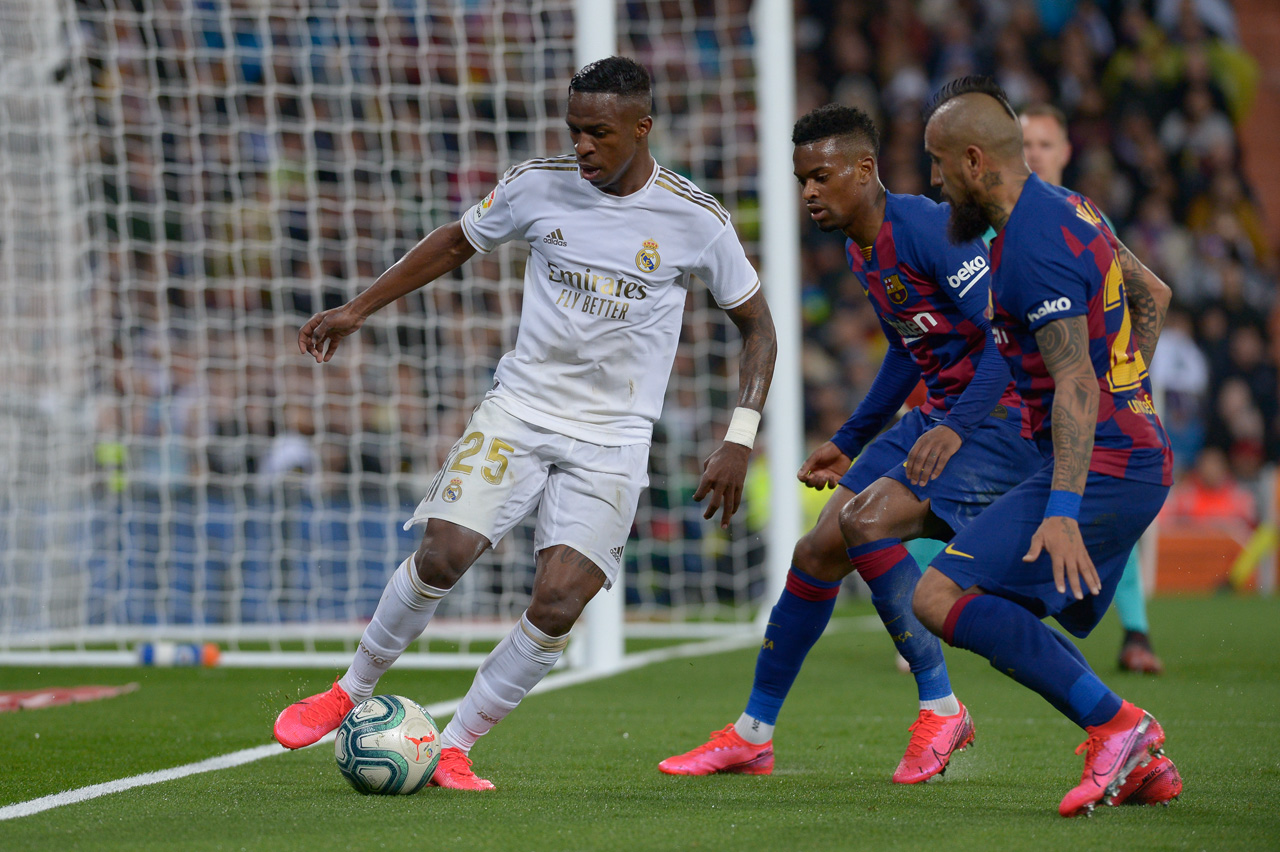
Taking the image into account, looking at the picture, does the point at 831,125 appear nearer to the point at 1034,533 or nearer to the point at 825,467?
the point at 825,467

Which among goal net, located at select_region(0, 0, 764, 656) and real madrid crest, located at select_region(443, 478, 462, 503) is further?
goal net, located at select_region(0, 0, 764, 656)

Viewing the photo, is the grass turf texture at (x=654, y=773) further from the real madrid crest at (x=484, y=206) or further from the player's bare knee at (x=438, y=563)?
the real madrid crest at (x=484, y=206)

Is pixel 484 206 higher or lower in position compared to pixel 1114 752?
higher

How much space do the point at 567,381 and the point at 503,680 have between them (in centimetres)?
89

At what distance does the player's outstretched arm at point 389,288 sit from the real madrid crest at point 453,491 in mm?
536

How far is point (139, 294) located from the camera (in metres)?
10.4

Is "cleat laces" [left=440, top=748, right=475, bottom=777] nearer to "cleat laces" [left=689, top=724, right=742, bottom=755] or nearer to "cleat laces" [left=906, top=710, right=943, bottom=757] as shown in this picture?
"cleat laces" [left=689, top=724, right=742, bottom=755]

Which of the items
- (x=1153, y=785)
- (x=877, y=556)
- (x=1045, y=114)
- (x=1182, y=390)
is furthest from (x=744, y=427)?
(x=1182, y=390)

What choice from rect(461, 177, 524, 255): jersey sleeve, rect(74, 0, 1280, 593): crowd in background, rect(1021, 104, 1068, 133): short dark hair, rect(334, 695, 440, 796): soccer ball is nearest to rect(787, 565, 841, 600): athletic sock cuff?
rect(334, 695, 440, 796): soccer ball

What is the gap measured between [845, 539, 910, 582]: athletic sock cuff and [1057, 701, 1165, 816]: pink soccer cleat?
888 millimetres

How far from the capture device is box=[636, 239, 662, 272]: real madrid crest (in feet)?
14.0

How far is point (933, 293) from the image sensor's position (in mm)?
4332

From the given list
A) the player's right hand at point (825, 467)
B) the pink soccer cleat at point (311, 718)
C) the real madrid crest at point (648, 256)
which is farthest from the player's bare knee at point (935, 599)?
the pink soccer cleat at point (311, 718)

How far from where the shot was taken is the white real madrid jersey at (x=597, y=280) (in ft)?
14.1
